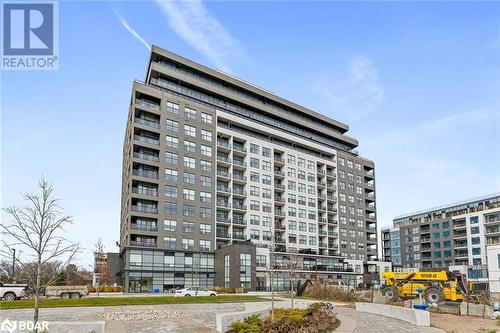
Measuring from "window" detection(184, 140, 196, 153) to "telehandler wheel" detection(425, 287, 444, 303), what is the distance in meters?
49.2

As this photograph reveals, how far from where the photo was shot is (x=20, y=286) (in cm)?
4344

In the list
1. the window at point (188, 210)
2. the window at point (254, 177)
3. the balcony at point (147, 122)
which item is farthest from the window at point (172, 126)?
the window at point (254, 177)

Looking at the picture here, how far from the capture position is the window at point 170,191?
7575 cm

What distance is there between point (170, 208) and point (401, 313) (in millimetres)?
Result: 53175

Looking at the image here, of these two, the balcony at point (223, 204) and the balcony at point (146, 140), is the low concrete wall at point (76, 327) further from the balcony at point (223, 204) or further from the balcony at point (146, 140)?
the balcony at point (223, 204)

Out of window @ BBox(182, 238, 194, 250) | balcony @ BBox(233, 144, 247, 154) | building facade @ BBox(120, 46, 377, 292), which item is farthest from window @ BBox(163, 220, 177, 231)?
balcony @ BBox(233, 144, 247, 154)

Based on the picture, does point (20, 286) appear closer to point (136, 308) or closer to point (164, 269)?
point (136, 308)

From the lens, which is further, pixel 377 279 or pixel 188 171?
pixel 377 279

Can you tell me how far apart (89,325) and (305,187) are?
270 ft

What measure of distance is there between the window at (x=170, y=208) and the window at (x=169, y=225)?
1462 mm

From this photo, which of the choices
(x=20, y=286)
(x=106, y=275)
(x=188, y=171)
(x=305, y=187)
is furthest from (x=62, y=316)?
(x=305, y=187)

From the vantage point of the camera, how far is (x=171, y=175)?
76.8 m

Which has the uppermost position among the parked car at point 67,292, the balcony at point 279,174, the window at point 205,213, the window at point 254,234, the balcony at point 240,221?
the balcony at point 279,174

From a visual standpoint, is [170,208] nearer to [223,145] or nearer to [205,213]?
[205,213]
